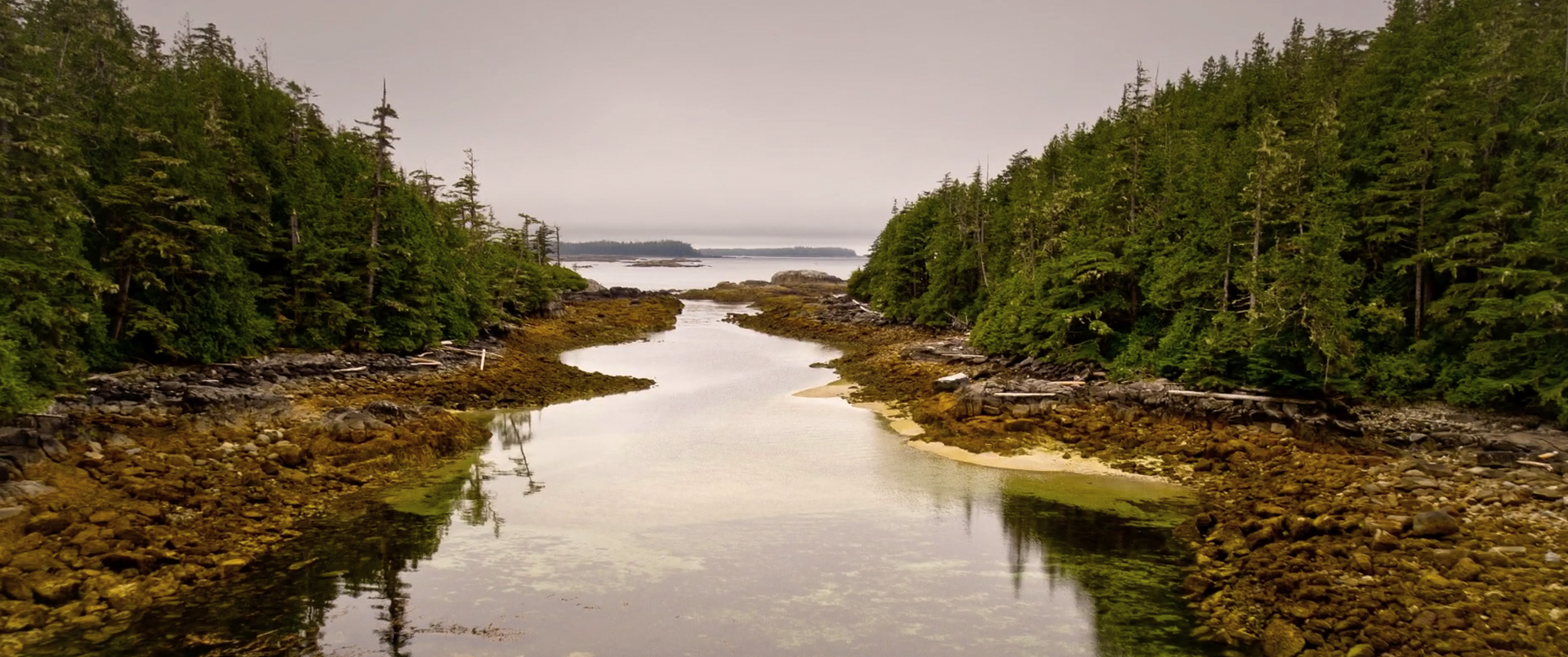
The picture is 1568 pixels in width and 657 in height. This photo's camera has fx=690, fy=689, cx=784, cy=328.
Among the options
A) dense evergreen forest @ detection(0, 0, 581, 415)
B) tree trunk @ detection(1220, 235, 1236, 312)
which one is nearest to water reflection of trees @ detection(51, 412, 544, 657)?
dense evergreen forest @ detection(0, 0, 581, 415)

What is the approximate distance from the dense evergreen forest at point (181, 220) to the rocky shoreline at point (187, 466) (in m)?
1.83

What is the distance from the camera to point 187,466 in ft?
54.9

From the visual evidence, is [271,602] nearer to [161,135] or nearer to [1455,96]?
[161,135]

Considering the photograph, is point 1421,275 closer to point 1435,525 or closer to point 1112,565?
point 1435,525

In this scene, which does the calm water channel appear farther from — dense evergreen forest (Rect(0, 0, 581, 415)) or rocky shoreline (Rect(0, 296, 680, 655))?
dense evergreen forest (Rect(0, 0, 581, 415))

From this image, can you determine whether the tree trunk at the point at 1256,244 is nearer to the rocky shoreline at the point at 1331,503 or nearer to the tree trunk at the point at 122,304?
the rocky shoreline at the point at 1331,503

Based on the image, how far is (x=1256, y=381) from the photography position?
79.6 feet

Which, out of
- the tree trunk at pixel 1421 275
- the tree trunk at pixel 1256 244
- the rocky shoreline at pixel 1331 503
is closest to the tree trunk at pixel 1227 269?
the tree trunk at pixel 1256 244

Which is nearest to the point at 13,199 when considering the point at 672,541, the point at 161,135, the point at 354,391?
the point at 161,135

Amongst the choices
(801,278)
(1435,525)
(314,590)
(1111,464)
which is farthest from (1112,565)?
(801,278)

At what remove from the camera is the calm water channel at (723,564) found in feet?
36.4

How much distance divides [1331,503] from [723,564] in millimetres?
13615

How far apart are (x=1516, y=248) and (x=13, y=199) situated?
130 ft

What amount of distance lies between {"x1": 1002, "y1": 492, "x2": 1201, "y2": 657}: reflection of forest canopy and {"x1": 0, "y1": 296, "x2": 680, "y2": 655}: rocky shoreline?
15675mm
